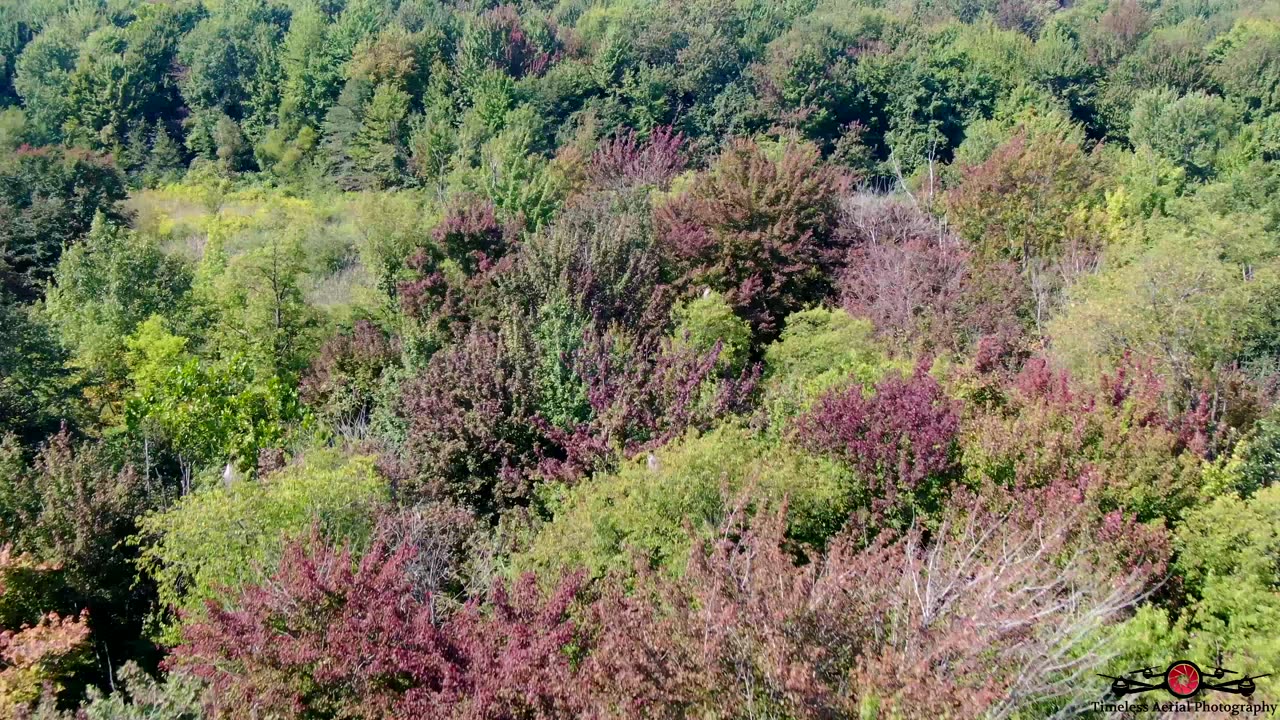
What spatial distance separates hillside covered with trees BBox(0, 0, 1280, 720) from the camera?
23.3 feet

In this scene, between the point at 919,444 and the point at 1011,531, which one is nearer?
the point at 1011,531

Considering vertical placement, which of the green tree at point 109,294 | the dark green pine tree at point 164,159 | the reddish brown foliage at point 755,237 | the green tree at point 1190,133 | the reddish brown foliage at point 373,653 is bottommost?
the green tree at point 1190,133

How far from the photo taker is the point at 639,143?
3991cm

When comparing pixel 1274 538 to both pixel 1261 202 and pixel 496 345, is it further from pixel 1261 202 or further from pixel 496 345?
pixel 1261 202

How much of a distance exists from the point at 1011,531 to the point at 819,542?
250 cm

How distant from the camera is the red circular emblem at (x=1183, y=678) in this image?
737 cm

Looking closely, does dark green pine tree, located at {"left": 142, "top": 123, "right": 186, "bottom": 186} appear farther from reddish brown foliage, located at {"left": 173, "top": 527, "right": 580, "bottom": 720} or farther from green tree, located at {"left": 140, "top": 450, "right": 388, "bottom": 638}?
reddish brown foliage, located at {"left": 173, "top": 527, "right": 580, "bottom": 720}

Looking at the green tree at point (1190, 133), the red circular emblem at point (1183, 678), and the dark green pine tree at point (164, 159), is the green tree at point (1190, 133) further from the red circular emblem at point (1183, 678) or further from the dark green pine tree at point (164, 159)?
the dark green pine tree at point (164, 159)

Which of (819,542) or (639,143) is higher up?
(819,542)

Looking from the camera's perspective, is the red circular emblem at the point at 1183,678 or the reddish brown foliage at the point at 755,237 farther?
the reddish brown foliage at the point at 755,237

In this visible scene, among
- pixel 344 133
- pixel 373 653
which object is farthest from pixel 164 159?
pixel 373 653

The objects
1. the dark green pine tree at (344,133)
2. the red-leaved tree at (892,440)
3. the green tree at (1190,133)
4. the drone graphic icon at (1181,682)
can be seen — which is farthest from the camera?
the dark green pine tree at (344,133)

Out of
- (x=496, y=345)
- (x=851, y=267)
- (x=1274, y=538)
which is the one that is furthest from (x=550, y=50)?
(x=1274, y=538)

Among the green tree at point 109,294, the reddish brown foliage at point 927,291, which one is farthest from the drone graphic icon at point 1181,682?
the green tree at point 109,294
